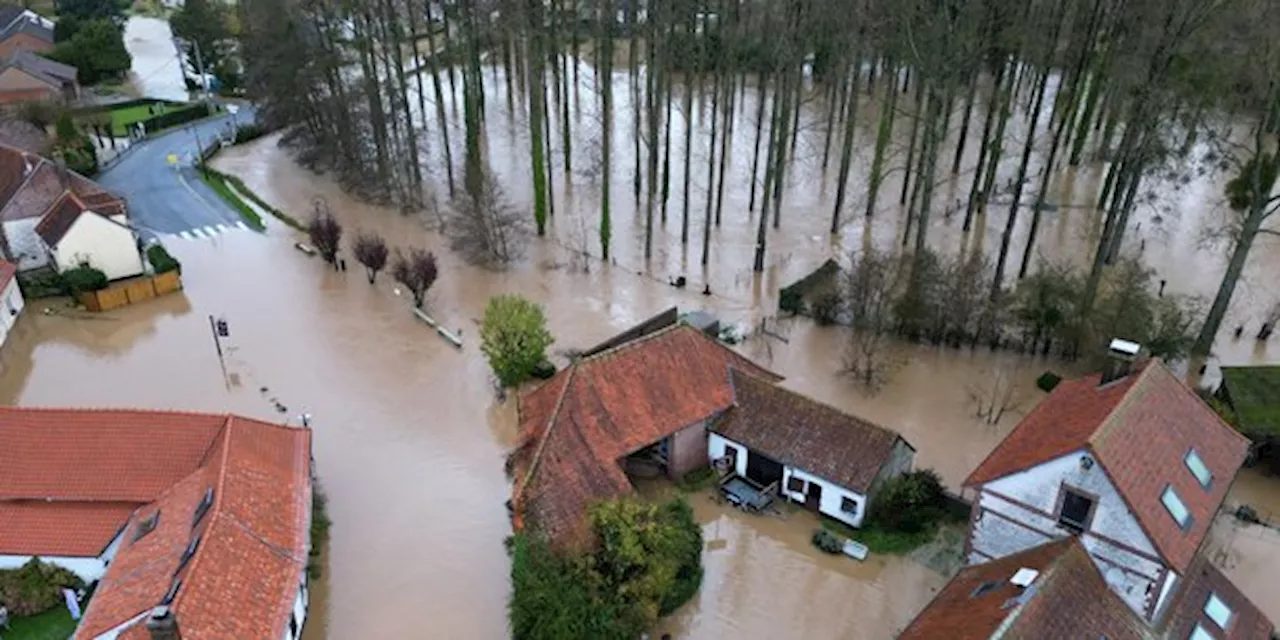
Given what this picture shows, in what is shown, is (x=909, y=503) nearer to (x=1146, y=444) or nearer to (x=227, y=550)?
(x=1146, y=444)

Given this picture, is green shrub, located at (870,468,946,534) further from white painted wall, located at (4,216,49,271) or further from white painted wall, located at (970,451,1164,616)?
white painted wall, located at (4,216,49,271)

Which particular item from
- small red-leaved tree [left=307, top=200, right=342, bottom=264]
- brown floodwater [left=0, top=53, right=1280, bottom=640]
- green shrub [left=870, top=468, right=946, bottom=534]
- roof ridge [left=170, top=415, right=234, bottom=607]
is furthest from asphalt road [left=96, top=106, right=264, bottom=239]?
green shrub [left=870, top=468, right=946, bottom=534]

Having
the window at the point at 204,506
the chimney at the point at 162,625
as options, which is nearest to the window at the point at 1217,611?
the chimney at the point at 162,625

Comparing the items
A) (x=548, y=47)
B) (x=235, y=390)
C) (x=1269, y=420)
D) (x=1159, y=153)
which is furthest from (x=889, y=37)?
(x=235, y=390)

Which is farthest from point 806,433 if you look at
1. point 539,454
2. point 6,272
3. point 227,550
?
point 6,272

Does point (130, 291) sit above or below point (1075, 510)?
below

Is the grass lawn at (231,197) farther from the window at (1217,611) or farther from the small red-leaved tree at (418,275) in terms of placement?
the window at (1217,611)

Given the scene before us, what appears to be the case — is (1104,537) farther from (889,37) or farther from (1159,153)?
(889,37)
